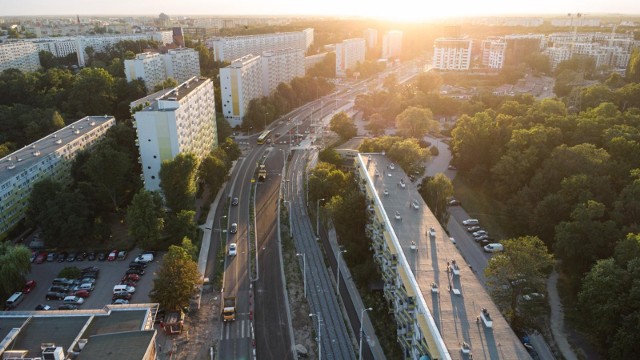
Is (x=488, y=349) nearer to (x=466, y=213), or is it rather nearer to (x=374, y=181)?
(x=374, y=181)

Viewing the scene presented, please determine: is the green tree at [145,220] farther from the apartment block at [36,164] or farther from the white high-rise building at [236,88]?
the white high-rise building at [236,88]

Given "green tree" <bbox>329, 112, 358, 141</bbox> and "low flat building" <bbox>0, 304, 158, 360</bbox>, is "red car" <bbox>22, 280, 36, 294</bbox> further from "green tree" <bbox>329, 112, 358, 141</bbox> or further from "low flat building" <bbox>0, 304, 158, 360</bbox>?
"green tree" <bbox>329, 112, 358, 141</bbox>

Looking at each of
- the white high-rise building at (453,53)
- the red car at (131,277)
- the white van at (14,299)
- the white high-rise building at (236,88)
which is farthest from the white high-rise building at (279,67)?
the white van at (14,299)

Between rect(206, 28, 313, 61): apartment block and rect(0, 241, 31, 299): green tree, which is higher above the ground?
rect(206, 28, 313, 61): apartment block

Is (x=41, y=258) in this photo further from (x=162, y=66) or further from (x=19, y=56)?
(x=19, y=56)

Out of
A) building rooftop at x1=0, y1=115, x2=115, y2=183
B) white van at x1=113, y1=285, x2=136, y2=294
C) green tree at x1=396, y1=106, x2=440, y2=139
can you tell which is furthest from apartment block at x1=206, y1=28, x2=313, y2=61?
white van at x1=113, y1=285, x2=136, y2=294

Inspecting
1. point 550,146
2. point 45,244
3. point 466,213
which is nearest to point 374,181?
point 466,213
